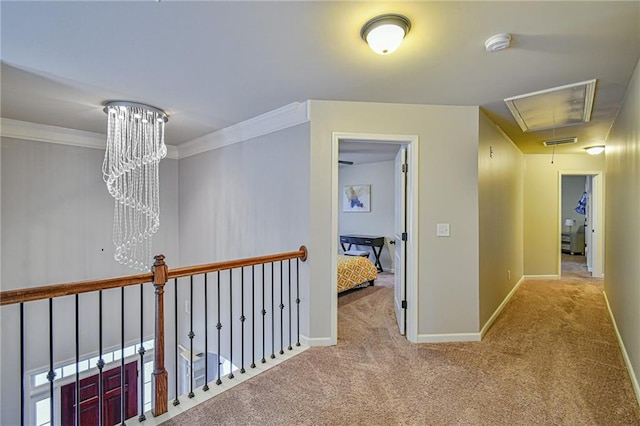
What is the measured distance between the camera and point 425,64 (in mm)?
2229

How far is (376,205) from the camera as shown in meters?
7.00

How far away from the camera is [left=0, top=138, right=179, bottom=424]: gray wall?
3.59 metres

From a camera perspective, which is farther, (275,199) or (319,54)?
(275,199)

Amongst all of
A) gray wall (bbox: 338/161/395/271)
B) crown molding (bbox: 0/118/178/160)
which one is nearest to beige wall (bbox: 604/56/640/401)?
gray wall (bbox: 338/161/395/271)

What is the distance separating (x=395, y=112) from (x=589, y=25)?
1.51 metres

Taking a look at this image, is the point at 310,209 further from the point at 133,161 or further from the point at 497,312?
the point at 497,312

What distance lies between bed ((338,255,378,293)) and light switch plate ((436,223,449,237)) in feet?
6.65

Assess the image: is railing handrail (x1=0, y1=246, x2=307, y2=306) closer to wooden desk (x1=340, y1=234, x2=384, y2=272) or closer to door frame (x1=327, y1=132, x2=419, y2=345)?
door frame (x1=327, y1=132, x2=419, y2=345)

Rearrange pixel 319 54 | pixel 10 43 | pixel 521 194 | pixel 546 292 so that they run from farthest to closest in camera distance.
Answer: pixel 521 194
pixel 546 292
pixel 319 54
pixel 10 43

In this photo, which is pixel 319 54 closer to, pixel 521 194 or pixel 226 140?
pixel 226 140

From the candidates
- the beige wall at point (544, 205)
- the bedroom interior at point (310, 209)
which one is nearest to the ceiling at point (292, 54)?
the bedroom interior at point (310, 209)

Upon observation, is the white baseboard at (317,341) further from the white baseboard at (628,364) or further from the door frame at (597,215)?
the door frame at (597,215)

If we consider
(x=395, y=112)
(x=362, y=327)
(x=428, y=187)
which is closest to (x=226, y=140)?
(x=395, y=112)

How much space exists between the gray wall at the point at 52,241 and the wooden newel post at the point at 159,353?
110 inches
